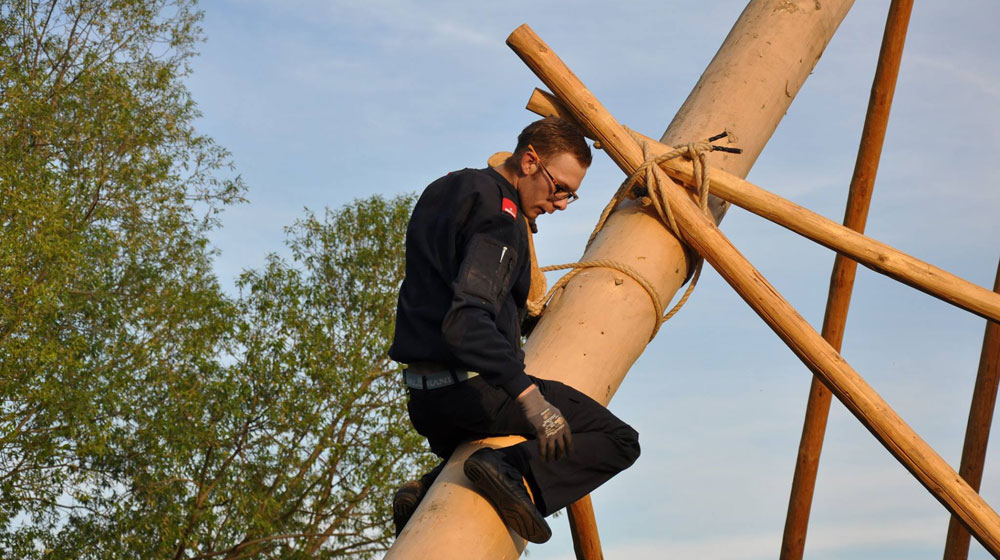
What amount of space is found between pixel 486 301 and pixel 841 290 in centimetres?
369

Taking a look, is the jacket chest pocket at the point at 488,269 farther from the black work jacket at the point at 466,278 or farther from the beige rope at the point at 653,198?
the beige rope at the point at 653,198

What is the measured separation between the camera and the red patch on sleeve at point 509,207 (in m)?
2.79

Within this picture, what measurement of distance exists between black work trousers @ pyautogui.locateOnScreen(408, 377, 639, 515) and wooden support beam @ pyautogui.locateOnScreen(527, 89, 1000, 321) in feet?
3.60

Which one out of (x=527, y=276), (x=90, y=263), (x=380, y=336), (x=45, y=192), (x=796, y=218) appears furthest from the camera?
(x=380, y=336)

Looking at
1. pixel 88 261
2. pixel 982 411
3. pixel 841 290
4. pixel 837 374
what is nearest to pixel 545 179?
pixel 837 374

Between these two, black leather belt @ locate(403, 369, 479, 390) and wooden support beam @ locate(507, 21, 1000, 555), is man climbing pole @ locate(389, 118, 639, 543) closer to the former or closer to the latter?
black leather belt @ locate(403, 369, 479, 390)

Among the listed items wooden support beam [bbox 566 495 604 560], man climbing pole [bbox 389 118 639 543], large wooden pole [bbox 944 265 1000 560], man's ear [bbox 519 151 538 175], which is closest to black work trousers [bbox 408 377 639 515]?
man climbing pole [bbox 389 118 639 543]

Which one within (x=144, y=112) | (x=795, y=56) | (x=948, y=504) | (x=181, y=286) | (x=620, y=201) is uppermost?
(x=144, y=112)

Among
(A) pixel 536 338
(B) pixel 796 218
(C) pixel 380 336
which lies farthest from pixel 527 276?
(C) pixel 380 336

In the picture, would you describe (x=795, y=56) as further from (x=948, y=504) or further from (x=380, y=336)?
(x=380, y=336)

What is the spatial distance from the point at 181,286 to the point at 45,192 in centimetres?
344

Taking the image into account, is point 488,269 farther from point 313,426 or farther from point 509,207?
point 313,426

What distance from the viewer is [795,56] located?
4148 millimetres

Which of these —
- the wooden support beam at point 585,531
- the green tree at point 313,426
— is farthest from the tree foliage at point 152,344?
the wooden support beam at point 585,531
